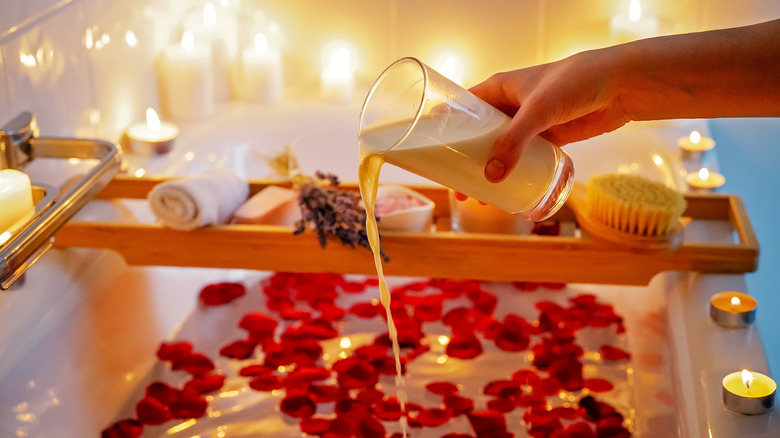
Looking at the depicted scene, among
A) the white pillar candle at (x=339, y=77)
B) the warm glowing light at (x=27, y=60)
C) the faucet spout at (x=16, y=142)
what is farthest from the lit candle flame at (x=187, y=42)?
the faucet spout at (x=16, y=142)

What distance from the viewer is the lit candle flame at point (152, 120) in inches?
71.6

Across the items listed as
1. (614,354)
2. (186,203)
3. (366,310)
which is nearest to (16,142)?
(186,203)

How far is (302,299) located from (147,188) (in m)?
0.39

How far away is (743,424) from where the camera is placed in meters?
1.06

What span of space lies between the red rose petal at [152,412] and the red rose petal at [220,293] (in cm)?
35

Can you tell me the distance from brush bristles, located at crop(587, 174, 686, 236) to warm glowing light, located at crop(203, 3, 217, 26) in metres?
1.17

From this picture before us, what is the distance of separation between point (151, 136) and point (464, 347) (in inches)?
32.5

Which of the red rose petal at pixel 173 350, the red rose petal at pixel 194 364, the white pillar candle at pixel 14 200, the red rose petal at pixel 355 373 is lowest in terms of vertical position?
the red rose petal at pixel 173 350

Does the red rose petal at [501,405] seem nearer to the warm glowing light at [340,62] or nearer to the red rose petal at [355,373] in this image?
the red rose petal at [355,373]

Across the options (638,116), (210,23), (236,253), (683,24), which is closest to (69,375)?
(236,253)

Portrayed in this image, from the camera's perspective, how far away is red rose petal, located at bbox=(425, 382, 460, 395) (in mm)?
1405

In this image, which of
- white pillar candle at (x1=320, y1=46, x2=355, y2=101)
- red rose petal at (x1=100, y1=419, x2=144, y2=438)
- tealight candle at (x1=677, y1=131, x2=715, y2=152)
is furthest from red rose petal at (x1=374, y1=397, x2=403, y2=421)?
white pillar candle at (x1=320, y1=46, x2=355, y2=101)

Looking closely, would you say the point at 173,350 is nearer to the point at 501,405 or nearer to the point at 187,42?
the point at 501,405

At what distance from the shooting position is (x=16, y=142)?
1316mm
